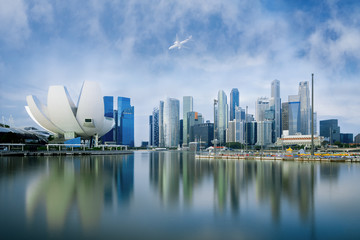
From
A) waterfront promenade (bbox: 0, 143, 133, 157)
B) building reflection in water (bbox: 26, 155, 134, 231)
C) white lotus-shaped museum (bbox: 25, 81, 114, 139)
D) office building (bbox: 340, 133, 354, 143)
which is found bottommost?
office building (bbox: 340, 133, 354, 143)

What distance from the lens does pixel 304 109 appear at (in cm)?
14225

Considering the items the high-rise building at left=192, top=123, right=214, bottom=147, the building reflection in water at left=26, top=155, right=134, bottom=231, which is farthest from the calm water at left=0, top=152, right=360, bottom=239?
the high-rise building at left=192, top=123, right=214, bottom=147

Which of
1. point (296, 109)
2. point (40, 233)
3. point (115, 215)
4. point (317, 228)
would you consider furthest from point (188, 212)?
point (296, 109)

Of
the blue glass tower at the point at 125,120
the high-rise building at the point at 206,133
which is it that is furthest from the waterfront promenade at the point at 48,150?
the blue glass tower at the point at 125,120

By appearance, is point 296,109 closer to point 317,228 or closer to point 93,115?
point 93,115

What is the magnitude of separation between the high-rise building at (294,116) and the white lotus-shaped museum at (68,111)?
106236 mm

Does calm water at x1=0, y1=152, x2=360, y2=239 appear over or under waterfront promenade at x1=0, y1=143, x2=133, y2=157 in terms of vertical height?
over

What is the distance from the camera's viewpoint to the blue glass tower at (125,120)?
155m

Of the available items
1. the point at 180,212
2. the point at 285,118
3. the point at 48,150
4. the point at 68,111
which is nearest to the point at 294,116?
the point at 285,118

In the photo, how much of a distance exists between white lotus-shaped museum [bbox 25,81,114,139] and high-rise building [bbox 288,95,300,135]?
106236mm

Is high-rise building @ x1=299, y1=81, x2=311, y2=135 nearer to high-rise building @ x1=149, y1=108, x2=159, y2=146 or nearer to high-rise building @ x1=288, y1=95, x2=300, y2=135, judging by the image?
high-rise building @ x1=288, y1=95, x2=300, y2=135

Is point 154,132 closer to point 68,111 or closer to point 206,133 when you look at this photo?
point 206,133

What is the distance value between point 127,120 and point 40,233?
508 ft

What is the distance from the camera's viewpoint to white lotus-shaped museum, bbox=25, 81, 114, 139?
4792 centimetres
